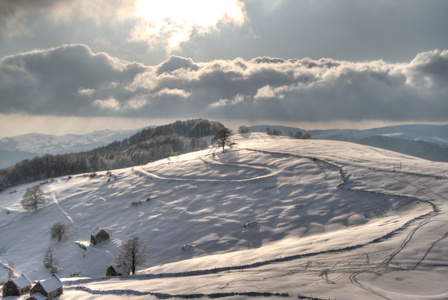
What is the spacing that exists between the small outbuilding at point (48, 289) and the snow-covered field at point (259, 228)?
123cm

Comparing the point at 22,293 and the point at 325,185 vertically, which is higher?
→ the point at 325,185

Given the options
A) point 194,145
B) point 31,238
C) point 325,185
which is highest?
point 194,145

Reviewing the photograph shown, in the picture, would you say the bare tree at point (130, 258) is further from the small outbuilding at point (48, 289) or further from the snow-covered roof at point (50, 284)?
the snow-covered roof at point (50, 284)

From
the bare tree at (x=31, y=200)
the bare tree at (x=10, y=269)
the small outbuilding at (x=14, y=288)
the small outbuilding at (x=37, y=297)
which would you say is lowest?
the bare tree at (x=10, y=269)

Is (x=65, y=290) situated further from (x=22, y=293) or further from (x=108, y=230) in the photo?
(x=108, y=230)

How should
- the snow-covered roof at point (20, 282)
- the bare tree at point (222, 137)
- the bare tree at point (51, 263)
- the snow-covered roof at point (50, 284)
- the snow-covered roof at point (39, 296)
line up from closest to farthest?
the snow-covered roof at point (39, 296) < the snow-covered roof at point (50, 284) < the snow-covered roof at point (20, 282) < the bare tree at point (51, 263) < the bare tree at point (222, 137)

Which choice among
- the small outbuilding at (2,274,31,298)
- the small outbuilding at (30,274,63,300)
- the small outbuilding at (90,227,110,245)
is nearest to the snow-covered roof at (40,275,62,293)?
the small outbuilding at (30,274,63,300)

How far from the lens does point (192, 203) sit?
5216 centimetres

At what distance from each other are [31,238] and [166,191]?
31185mm

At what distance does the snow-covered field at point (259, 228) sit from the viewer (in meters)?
20.1

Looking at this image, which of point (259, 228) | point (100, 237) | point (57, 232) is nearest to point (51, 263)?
point (100, 237)

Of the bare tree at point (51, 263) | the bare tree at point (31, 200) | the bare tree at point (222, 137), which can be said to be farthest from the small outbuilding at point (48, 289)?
the bare tree at point (222, 137)

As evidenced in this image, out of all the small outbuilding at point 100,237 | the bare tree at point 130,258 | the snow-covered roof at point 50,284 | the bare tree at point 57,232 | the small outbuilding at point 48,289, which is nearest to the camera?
the small outbuilding at point 48,289

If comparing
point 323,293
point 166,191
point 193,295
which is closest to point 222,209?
point 166,191
